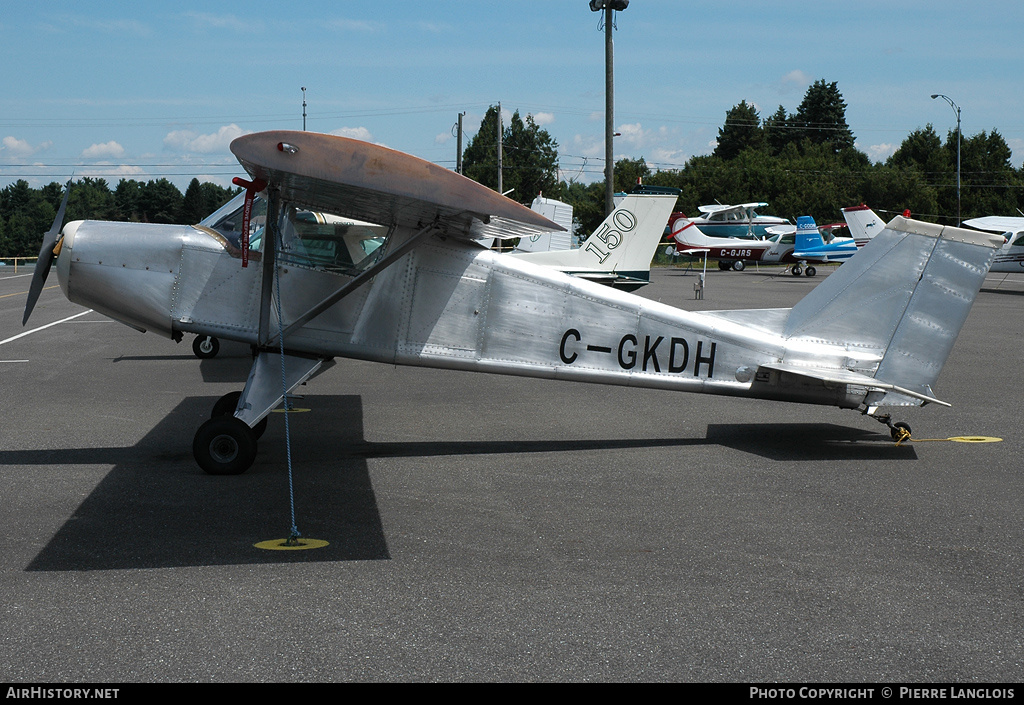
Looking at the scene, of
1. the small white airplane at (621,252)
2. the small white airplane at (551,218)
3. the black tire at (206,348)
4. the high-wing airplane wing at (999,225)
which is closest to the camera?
the black tire at (206,348)

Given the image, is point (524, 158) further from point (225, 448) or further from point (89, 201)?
point (225, 448)

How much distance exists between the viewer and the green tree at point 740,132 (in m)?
115

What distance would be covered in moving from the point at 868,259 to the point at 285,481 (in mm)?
5372

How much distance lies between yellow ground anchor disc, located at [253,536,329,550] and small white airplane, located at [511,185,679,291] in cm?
1621

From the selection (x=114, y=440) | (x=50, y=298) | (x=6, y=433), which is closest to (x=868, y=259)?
(x=114, y=440)

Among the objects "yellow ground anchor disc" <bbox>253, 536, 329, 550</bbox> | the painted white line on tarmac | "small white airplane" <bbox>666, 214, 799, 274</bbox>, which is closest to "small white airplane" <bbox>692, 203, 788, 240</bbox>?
"small white airplane" <bbox>666, 214, 799, 274</bbox>

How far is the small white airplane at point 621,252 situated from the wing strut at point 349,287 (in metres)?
14.0

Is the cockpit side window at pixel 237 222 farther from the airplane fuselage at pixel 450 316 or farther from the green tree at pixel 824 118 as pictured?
the green tree at pixel 824 118

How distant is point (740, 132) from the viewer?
379ft

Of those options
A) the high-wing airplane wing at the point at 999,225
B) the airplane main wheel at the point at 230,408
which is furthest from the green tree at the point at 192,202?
the airplane main wheel at the point at 230,408

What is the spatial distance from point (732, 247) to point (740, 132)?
228 feet
